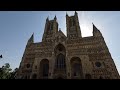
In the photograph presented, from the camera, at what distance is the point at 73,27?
3509cm

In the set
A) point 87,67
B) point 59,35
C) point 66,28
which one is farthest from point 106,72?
point 66,28

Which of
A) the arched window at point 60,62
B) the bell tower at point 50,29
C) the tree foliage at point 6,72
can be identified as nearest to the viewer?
the arched window at point 60,62

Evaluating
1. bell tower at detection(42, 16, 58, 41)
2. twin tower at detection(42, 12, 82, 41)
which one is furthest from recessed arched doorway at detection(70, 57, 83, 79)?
bell tower at detection(42, 16, 58, 41)

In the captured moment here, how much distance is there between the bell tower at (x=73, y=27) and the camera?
32825 millimetres

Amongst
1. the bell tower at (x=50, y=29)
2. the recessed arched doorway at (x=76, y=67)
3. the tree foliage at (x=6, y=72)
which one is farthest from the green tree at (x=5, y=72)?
the recessed arched doorway at (x=76, y=67)

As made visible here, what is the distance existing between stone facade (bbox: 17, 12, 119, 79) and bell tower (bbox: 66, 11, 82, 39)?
174 inches

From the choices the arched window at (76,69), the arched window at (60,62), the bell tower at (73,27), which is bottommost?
the arched window at (76,69)

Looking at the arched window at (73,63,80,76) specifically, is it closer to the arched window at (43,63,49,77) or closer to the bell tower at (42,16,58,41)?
the arched window at (43,63,49,77)

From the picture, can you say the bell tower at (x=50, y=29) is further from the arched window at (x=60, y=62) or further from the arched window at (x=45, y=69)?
the arched window at (x=45, y=69)

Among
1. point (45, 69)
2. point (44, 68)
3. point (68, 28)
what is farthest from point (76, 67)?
point (68, 28)

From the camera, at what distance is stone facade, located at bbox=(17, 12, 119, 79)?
2256cm

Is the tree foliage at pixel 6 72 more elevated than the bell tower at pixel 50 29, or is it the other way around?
the bell tower at pixel 50 29

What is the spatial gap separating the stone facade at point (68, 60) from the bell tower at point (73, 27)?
14.5ft
